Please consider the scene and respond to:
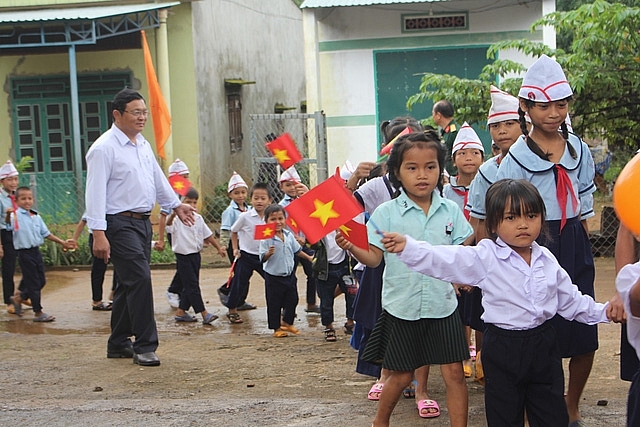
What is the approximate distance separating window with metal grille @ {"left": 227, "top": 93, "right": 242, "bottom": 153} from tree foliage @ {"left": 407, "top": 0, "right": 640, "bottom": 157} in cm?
907

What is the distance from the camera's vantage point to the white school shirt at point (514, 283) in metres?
3.93

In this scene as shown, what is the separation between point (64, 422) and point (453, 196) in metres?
2.84

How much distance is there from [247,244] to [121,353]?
2.10 metres

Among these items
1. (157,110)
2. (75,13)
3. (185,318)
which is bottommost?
(185,318)

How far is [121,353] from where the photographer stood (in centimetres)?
718

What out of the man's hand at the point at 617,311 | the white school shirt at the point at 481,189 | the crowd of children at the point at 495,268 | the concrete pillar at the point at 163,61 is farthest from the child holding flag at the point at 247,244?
the concrete pillar at the point at 163,61

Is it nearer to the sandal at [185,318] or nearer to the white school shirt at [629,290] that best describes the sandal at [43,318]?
the sandal at [185,318]

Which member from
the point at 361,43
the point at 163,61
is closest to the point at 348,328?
the point at 361,43

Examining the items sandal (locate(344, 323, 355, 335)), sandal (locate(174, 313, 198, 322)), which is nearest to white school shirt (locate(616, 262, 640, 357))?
sandal (locate(344, 323, 355, 335))

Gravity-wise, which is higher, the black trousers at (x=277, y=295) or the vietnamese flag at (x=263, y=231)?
the vietnamese flag at (x=263, y=231)

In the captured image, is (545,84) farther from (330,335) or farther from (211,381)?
(330,335)

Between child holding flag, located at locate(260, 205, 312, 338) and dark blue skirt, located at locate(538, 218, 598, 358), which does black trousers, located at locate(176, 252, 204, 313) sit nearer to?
child holding flag, located at locate(260, 205, 312, 338)

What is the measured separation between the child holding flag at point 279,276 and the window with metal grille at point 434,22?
8078 millimetres

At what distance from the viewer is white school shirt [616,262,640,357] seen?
3367 mm
